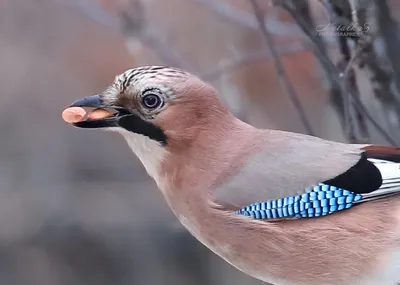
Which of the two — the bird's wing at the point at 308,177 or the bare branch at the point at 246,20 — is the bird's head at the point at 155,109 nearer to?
the bird's wing at the point at 308,177

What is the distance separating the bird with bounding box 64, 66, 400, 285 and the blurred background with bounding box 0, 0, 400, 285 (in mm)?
264

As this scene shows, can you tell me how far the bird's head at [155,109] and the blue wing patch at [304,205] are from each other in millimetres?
110

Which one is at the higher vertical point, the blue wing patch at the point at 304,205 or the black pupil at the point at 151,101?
the black pupil at the point at 151,101

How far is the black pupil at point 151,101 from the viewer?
0.83 m

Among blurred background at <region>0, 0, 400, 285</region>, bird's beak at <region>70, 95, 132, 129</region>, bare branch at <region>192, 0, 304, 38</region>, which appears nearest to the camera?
bird's beak at <region>70, 95, 132, 129</region>

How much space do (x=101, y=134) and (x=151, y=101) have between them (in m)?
1.45

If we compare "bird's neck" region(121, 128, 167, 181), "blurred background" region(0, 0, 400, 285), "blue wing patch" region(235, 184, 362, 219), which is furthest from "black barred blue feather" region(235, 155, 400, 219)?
"blurred background" region(0, 0, 400, 285)

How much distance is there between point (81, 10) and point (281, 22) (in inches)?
18.5

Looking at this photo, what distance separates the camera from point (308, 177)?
86 cm

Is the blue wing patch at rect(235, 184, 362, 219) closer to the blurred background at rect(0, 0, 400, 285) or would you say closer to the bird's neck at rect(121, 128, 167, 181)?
the bird's neck at rect(121, 128, 167, 181)

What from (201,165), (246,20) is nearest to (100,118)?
(201,165)

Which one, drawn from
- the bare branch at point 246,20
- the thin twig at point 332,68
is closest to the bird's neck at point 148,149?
the thin twig at point 332,68

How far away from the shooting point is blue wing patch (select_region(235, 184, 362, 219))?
2.76 ft

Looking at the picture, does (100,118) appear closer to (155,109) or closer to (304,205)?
(155,109)
